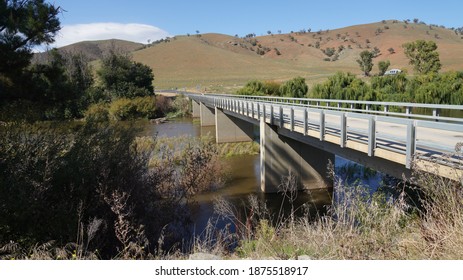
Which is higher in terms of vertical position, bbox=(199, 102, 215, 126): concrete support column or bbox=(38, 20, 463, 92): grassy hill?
bbox=(38, 20, 463, 92): grassy hill

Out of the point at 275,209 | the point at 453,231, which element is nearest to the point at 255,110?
the point at 275,209

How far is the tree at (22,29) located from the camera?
8953mm

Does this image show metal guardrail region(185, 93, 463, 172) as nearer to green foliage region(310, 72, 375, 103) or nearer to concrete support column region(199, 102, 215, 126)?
green foliage region(310, 72, 375, 103)

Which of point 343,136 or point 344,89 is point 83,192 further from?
point 344,89

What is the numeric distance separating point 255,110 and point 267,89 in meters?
26.7

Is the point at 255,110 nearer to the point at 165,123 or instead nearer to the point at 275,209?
the point at 275,209

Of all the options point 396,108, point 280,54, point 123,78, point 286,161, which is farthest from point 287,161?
point 280,54

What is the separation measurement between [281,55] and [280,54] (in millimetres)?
1475

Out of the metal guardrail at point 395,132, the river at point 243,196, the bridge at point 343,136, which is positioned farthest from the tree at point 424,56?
the metal guardrail at point 395,132

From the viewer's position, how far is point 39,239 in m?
7.34

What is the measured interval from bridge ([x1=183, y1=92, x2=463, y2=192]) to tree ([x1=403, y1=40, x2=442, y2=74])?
108 feet

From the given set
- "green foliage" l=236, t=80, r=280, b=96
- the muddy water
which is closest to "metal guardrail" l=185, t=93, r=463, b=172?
the muddy water

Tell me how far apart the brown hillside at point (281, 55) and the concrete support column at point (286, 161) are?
6437 centimetres

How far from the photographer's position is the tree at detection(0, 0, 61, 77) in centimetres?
895
